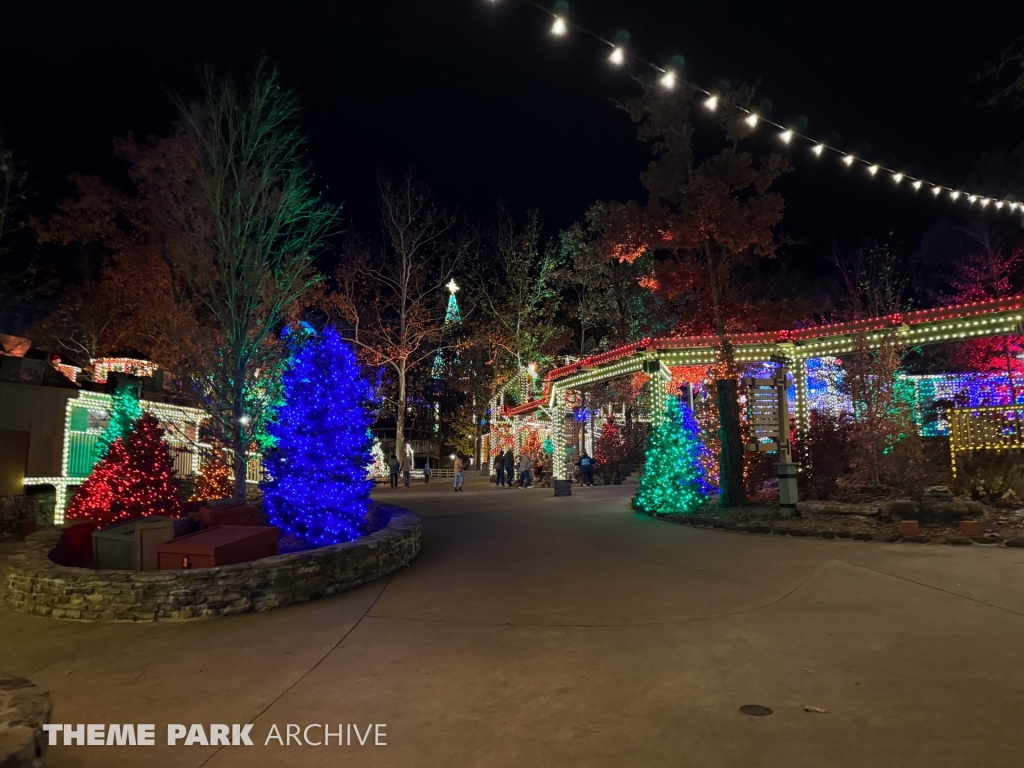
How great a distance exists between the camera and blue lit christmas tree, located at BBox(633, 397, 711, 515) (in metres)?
13.1

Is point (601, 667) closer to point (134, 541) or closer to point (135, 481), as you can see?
point (134, 541)

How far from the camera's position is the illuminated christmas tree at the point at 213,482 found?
14.4 metres

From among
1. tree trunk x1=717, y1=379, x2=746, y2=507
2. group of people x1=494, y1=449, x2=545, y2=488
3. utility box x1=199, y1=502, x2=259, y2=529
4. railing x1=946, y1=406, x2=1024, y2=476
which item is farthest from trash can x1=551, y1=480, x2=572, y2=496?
utility box x1=199, y1=502, x2=259, y2=529

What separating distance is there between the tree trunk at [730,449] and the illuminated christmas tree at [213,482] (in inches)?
422

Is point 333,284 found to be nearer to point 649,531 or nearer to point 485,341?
point 485,341

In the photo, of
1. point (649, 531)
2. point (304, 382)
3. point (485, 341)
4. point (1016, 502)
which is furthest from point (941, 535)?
point (485, 341)

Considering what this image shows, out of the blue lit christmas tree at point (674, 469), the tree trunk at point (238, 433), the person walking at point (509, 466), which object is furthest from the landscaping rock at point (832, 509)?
the person walking at point (509, 466)

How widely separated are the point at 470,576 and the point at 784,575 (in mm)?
3637

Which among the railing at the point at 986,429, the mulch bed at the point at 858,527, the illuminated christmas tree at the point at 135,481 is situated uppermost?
the railing at the point at 986,429

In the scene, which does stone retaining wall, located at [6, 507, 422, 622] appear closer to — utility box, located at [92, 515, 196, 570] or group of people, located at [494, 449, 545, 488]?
utility box, located at [92, 515, 196, 570]

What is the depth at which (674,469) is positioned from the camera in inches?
518

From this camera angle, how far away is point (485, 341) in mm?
33969

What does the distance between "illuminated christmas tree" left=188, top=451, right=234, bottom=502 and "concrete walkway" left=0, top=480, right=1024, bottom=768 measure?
786 cm

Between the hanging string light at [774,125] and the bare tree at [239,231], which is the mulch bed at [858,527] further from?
the bare tree at [239,231]
